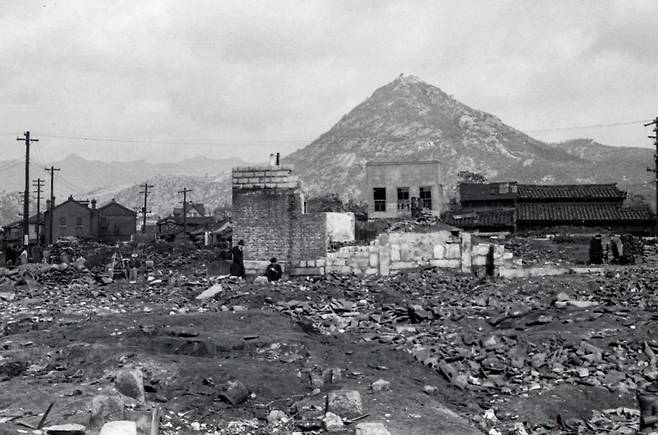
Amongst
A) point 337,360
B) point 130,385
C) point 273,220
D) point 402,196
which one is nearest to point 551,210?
point 402,196

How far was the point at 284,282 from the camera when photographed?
1448 centimetres

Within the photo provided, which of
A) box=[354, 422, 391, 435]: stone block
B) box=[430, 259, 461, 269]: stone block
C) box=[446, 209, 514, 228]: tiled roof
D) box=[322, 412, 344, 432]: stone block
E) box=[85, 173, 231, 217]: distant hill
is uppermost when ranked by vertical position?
box=[85, 173, 231, 217]: distant hill

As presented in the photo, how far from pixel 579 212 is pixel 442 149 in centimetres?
8490

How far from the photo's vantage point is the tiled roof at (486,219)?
32.7 meters

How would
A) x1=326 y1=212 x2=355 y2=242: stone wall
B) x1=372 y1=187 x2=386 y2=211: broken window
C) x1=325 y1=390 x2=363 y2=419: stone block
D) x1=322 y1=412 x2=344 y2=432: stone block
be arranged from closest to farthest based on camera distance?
1. x1=322 y1=412 x2=344 y2=432: stone block
2. x1=325 y1=390 x2=363 y2=419: stone block
3. x1=326 y1=212 x2=355 y2=242: stone wall
4. x1=372 y1=187 x2=386 y2=211: broken window

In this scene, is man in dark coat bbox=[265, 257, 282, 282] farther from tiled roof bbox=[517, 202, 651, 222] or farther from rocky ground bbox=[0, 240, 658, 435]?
tiled roof bbox=[517, 202, 651, 222]

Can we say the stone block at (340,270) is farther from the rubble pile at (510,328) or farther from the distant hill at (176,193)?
the distant hill at (176,193)

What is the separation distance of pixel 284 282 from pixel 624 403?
848 centimetres

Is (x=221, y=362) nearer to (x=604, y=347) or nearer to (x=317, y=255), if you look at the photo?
(x=604, y=347)

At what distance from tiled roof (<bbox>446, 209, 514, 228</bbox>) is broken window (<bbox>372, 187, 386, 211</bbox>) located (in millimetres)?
3692

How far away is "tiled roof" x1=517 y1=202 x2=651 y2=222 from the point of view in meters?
32.4

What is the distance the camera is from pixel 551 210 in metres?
34.0

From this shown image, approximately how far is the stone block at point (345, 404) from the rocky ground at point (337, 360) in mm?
15

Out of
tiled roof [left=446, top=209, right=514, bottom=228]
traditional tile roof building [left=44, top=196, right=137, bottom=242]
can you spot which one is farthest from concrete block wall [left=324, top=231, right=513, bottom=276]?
traditional tile roof building [left=44, top=196, right=137, bottom=242]
